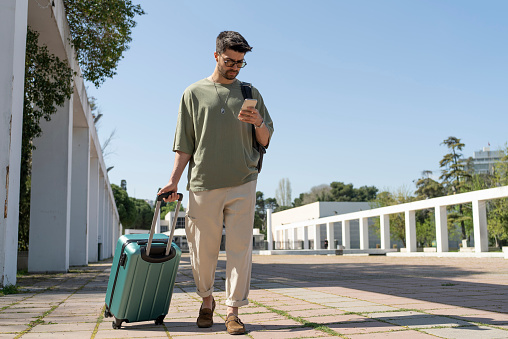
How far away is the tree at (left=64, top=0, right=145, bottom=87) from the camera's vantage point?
31.5 ft

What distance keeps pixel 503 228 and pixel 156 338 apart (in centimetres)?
3120

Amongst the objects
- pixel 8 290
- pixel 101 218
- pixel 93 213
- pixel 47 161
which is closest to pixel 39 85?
pixel 47 161

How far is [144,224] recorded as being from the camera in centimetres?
7969

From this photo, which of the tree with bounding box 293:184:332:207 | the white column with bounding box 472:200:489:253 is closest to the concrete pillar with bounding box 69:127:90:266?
the white column with bounding box 472:200:489:253

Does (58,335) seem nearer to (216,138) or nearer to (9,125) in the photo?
(216,138)

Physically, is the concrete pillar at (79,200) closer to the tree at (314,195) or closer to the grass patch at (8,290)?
the grass patch at (8,290)

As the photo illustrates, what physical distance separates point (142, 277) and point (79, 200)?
445 inches

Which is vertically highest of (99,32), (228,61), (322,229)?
(99,32)

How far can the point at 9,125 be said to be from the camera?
18.6ft

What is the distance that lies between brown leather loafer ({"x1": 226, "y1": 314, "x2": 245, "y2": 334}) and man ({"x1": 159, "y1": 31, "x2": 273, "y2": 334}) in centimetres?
4

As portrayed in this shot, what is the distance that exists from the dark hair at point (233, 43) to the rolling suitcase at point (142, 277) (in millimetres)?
942

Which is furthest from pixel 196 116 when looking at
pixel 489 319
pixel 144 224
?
pixel 144 224

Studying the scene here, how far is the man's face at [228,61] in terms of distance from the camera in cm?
297

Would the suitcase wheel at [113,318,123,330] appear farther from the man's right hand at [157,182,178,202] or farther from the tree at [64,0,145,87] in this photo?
the tree at [64,0,145,87]
